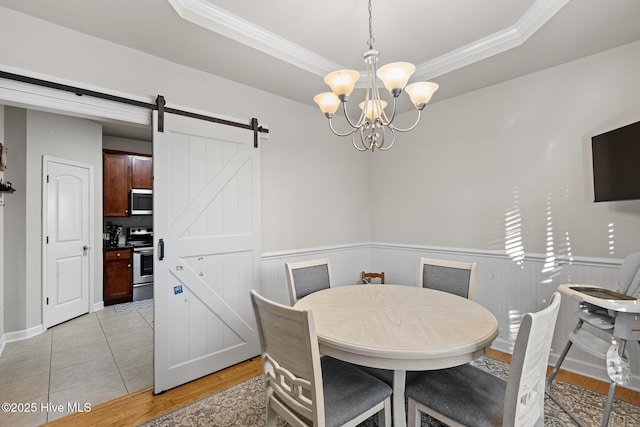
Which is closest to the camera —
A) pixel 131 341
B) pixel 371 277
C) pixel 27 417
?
pixel 27 417

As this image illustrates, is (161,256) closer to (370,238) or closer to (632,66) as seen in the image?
(370,238)

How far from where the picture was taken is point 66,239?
383 centimetres

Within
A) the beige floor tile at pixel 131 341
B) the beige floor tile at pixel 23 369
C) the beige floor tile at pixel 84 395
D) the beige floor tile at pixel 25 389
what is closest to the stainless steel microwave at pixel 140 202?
the beige floor tile at pixel 131 341

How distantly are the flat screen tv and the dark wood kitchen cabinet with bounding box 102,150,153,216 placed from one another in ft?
19.1

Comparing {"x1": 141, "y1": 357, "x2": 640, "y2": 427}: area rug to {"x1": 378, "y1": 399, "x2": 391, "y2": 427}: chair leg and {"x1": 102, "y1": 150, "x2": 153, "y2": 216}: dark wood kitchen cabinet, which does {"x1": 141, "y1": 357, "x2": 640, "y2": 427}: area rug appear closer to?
{"x1": 378, "y1": 399, "x2": 391, "y2": 427}: chair leg

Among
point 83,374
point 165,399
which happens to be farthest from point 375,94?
point 83,374

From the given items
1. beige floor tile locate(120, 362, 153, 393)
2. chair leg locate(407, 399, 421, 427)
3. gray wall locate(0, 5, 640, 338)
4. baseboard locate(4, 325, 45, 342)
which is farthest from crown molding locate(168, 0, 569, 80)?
baseboard locate(4, 325, 45, 342)

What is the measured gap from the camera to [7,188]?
9.62ft

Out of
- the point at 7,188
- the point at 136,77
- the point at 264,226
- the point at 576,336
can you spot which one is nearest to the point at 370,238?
the point at 264,226

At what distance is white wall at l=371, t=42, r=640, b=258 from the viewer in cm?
231

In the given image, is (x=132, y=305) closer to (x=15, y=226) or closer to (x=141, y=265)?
(x=141, y=265)

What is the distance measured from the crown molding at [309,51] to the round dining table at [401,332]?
78.0 inches

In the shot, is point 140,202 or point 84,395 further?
point 140,202

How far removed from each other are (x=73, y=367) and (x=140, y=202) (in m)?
2.89
